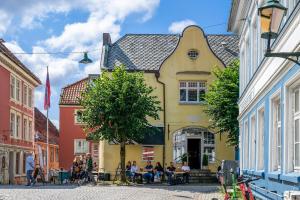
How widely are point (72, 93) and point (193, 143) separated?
24139 millimetres

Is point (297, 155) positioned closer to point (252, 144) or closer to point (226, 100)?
point (252, 144)

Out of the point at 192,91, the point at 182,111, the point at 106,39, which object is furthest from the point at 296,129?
the point at 106,39

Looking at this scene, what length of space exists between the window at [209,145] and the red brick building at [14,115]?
41.0ft

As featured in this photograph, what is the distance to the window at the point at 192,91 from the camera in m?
40.3

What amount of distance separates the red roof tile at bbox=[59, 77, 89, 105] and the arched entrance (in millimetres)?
21431

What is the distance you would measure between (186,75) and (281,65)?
1102 inches

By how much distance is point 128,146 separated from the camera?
40.3 meters

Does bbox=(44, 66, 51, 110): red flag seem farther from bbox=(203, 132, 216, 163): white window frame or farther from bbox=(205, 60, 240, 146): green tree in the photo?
bbox=(205, 60, 240, 146): green tree

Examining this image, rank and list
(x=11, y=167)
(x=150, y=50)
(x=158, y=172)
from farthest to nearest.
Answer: (x=11, y=167)
(x=150, y=50)
(x=158, y=172)

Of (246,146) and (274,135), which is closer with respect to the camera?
(274,135)

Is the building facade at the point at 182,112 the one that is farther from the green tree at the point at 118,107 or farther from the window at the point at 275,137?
the window at the point at 275,137

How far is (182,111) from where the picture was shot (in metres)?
40.4

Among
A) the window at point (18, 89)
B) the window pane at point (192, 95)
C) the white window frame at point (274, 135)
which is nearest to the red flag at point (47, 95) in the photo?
the window at point (18, 89)

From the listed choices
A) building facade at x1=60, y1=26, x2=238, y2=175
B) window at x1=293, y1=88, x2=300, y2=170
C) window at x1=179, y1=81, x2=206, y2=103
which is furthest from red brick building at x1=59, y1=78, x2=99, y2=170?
window at x1=293, y1=88, x2=300, y2=170
